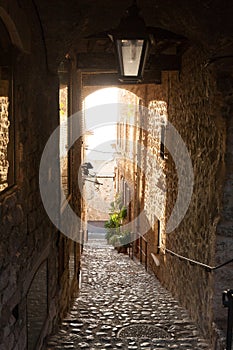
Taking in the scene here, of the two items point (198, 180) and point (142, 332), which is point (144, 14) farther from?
point (142, 332)

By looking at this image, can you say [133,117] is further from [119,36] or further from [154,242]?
[119,36]

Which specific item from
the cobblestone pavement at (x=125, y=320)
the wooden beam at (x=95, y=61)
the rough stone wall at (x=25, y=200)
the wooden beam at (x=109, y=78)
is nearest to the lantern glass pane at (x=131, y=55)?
the rough stone wall at (x=25, y=200)

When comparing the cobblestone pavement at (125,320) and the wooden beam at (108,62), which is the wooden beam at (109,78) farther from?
the cobblestone pavement at (125,320)

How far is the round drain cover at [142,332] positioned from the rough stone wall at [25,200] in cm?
97

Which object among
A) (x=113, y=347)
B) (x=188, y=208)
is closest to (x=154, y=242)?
(x=188, y=208)

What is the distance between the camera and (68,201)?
6656 millimetres

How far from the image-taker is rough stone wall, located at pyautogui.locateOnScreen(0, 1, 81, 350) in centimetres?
285

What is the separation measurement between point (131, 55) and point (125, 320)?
3792 mm

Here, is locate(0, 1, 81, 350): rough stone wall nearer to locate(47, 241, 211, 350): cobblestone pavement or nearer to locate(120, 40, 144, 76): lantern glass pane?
locate(47, 241, 211, 350): cobblestone pavement

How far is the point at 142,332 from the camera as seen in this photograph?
514cm

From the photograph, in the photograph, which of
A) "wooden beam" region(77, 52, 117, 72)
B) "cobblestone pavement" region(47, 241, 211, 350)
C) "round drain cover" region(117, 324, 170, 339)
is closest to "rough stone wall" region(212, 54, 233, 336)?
"cobblestone pavement" region(47, 241, 211, 350)

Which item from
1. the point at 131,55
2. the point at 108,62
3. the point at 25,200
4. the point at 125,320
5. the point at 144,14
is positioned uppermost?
the point at 108,62

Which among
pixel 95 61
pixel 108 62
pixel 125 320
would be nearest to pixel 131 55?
pixel 125 320

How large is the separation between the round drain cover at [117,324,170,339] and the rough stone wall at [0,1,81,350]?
97 cm
